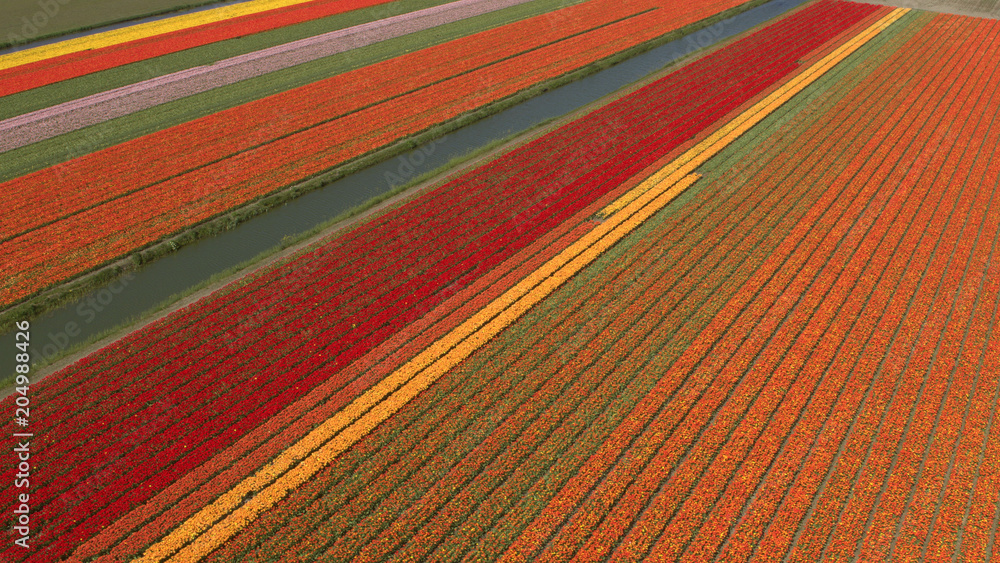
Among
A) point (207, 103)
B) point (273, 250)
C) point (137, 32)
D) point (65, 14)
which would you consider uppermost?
point (65, 14)

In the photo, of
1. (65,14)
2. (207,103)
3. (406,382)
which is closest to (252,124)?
(207,103)

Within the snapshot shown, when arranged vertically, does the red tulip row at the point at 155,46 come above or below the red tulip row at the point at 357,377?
above

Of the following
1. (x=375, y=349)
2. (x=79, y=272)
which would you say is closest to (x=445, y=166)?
(x=375, y=349)

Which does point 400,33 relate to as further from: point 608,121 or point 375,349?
point 375,349

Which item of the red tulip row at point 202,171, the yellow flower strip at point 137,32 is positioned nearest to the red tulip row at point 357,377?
the red tulip row at point 202,171

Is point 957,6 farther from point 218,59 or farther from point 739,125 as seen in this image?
point 218,59

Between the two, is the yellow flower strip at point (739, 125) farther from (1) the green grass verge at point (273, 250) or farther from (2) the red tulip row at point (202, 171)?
(2) the red tulip row at point (202, 171)

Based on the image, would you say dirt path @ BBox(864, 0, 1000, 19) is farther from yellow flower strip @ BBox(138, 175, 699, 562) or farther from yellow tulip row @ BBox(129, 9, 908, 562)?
yellow flower strip @ BBox(138, 175, 699, 562)
